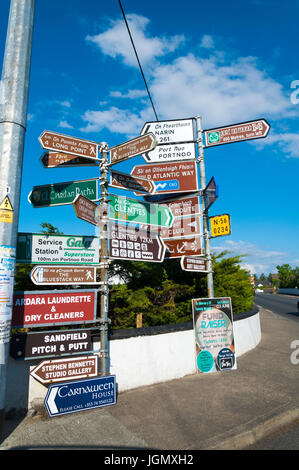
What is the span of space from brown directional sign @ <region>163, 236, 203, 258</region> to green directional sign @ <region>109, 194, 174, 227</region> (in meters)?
1.21

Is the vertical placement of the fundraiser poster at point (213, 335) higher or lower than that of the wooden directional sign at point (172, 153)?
lower

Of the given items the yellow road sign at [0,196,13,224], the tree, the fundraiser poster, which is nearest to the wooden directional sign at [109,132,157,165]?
the yellow road sign at [0,196,13,224]

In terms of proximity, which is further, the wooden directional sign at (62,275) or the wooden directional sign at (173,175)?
the wooden directional sign at (173,175)

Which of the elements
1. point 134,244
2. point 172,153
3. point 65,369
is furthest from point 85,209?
point 172,153

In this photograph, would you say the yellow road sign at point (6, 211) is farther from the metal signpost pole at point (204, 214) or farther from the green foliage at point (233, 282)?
the green foliage at point (233, 282)

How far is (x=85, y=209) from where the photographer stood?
14.8ft

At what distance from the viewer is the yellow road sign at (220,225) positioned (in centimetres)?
636

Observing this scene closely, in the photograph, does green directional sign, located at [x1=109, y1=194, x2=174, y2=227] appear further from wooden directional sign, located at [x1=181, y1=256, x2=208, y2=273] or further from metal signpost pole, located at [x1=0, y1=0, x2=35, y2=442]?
metal signpost pole, located at [x1=0, y1=0, x2=35, y2=442]

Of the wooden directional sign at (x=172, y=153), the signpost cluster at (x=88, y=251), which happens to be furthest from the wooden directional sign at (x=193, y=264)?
the wooden directional sign at (x=172, y=153)

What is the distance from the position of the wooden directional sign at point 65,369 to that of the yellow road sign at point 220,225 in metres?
3.68

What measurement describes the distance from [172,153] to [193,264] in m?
2.99

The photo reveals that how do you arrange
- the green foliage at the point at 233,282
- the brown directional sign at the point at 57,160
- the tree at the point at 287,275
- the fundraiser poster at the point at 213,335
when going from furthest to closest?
1. the tree at the point at 287,275
2. the green foliage at the point at 233,282
3. the fundraiser poster at the point at 213,335
4. the brown directional sign at the point at 57,160

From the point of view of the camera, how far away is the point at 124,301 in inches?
277

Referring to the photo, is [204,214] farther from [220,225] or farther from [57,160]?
[57,160]
